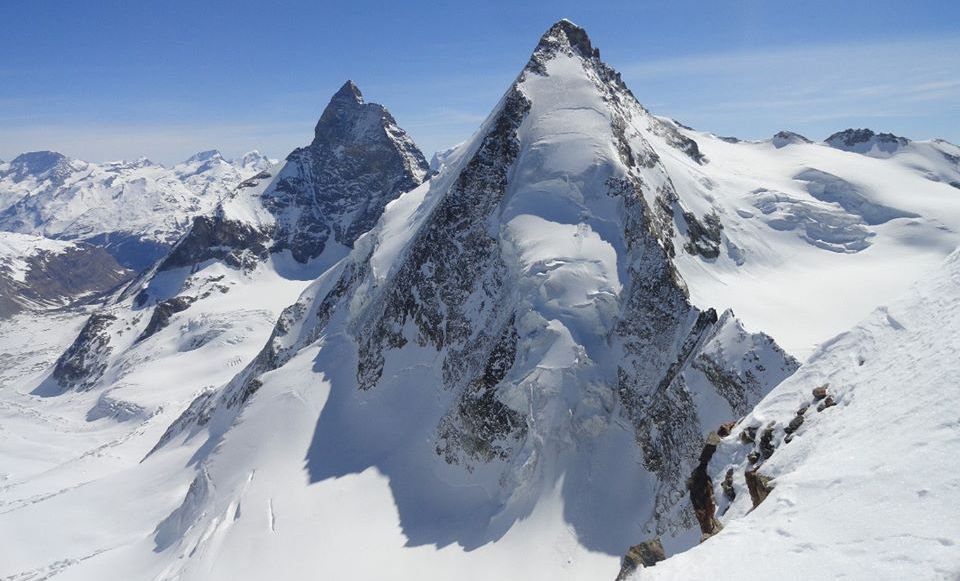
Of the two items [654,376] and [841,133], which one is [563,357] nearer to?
[654,376]

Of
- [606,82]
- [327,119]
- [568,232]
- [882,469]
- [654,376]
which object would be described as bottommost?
[654,376]

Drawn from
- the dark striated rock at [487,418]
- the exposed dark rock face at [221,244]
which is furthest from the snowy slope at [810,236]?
the exposed dark rock face at [221,244]

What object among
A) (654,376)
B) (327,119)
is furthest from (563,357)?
(327,119)

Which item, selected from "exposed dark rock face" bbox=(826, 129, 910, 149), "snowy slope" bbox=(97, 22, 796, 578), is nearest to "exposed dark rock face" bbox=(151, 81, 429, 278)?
"exposed dark rock face" bbox=(826, 129, 910, 149)

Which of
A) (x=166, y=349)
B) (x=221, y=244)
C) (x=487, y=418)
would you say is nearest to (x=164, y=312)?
(x=166, y=349)

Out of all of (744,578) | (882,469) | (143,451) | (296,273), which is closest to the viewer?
(744,578)

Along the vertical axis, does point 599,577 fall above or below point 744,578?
below

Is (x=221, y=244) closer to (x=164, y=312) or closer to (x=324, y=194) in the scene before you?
(x=164, y=312)

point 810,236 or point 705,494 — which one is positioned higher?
point 810,236
